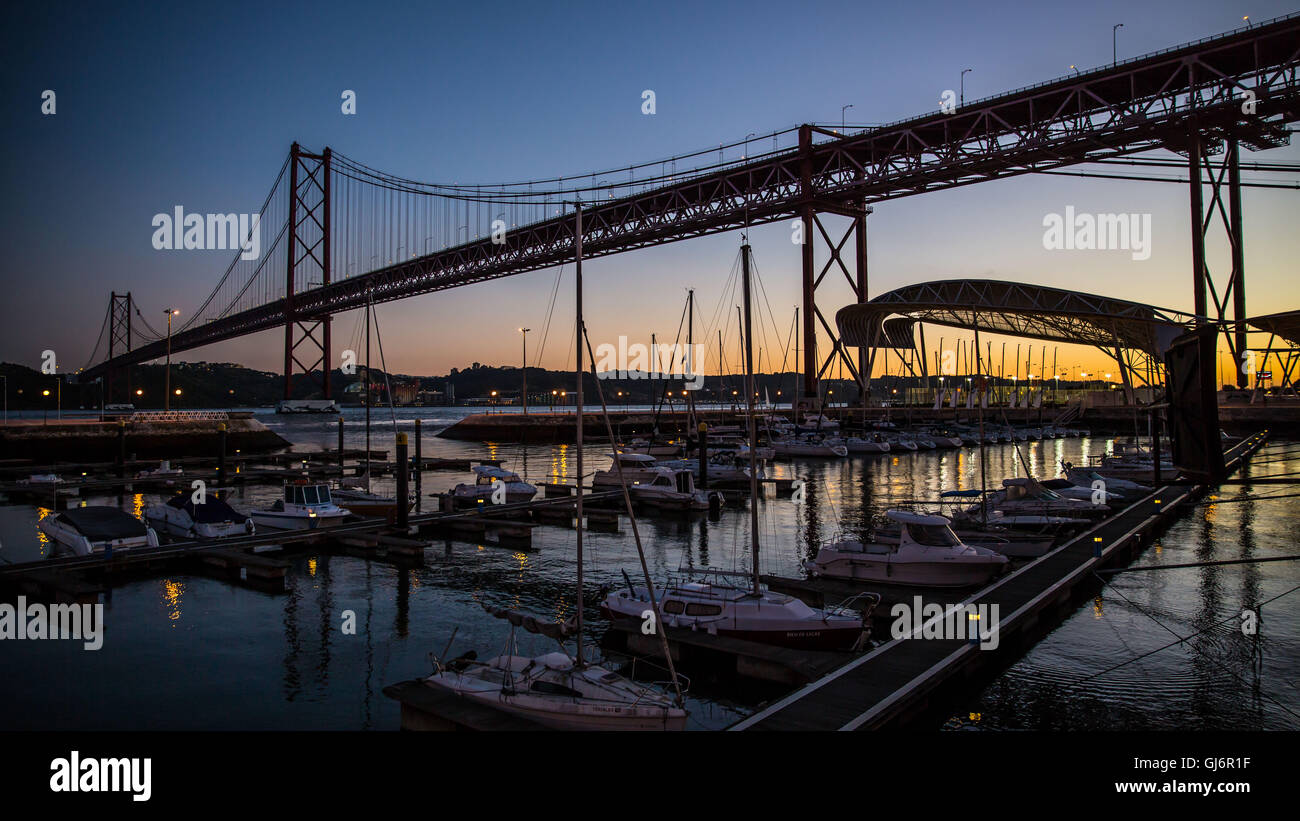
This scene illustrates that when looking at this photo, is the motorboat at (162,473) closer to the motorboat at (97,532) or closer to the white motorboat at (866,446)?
the motorboat at (97,532)

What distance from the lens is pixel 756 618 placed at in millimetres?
12938

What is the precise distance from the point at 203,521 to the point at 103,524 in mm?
2450

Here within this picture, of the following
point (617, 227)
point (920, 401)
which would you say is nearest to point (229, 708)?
point (617, 227)

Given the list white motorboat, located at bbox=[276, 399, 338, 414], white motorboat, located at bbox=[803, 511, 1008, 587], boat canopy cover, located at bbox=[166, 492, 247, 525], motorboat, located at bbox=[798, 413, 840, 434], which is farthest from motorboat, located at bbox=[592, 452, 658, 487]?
white motorboat, located at bbox=[276, 399, 338, 414]

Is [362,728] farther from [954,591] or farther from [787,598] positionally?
[954,591]

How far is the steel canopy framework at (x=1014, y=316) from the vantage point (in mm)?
58125

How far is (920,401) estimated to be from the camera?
405 feet

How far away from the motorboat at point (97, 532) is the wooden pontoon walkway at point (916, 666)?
18686 millimetres

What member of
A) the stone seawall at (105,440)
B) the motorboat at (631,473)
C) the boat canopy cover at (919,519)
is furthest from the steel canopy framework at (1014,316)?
the stone seawall at (105,440)

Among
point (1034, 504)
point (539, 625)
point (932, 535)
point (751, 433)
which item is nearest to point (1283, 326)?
point (1034, 504)

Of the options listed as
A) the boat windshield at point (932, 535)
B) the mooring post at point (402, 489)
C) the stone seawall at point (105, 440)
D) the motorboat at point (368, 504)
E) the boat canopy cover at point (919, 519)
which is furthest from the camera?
the stone seawall at point (105, 440)

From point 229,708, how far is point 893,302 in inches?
2789

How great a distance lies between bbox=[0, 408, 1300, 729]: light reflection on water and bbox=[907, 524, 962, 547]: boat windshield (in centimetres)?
276

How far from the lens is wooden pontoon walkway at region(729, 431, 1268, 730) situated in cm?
892
